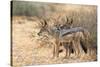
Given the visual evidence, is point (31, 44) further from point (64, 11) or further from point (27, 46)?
point (64, 11)

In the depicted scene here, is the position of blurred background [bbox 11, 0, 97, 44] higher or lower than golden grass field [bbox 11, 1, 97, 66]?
higher

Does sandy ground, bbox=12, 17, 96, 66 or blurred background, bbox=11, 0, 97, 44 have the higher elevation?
blurred background, bbox=11, 0, 97, 44

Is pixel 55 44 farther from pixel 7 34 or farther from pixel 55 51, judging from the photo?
pixel 7 34

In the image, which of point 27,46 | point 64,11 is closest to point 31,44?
point 27,46

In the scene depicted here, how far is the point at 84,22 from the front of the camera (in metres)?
2.86

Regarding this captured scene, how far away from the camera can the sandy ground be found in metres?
2.49

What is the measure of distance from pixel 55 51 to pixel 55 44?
0.10 m

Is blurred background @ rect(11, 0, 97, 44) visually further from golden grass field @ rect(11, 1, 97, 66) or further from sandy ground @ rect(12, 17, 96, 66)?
sandy ground @ rect(12, 17, 96, 66)

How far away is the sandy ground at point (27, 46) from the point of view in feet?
8.17

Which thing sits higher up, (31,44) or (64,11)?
(64,11)

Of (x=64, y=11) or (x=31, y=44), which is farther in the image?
(x=64, y=11)

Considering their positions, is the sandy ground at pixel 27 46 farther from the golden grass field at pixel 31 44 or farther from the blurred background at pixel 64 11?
the blurred background at pixel 64 11

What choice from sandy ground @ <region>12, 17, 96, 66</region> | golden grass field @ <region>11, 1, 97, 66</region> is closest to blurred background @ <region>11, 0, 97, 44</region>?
golden grass field @ <region>11, 1, 97, 66</region>

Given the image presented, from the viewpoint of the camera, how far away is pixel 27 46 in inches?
100
